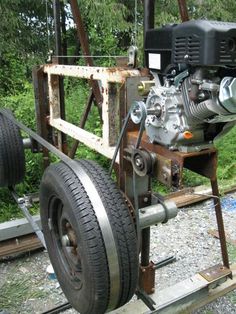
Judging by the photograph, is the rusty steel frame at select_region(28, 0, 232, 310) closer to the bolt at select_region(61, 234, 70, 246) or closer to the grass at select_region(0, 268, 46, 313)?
the bolt at select_region(61, 234, 70, 246)

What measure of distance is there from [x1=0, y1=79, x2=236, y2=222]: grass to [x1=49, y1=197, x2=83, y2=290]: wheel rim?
5.04ft

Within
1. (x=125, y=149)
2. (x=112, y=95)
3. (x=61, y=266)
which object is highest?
(x=112, y=95)

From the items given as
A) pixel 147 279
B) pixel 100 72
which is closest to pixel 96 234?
pixel 147 279

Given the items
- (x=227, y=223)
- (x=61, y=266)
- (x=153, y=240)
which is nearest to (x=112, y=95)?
(x=61, y=266)

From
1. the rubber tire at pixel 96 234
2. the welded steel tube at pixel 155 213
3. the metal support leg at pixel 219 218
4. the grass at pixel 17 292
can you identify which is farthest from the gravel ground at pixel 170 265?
the welded steel tube at pixel 155 213

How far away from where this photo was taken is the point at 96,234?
1631mm

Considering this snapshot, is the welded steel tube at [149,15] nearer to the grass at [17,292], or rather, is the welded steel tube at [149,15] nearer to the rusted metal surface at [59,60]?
the rusted metal surface at [59,60]

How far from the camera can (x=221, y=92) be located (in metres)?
1.49

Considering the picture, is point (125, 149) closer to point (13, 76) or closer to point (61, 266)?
point (61, 266)

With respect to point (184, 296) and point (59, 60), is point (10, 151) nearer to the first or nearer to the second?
point (59, 60)

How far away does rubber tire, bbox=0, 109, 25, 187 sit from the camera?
3.08 metres

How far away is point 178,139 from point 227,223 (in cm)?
216

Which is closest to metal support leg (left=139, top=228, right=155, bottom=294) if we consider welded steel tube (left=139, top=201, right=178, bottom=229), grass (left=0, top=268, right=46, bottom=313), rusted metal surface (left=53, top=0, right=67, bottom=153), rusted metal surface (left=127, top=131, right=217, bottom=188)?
welded steel tube (left=139, top=201, right=178, bottom=229)

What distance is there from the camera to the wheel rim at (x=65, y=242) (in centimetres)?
194
